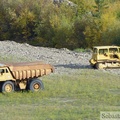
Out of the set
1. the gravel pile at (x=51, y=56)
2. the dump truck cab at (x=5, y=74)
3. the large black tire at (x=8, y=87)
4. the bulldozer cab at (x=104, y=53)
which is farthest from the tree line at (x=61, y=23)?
the large black tire at (x=8, y=87)

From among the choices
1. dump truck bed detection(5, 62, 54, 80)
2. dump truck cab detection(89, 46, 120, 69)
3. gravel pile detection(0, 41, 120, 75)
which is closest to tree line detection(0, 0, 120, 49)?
gravel pile detection(0, 41, 120, 75)

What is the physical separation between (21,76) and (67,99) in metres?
3.12

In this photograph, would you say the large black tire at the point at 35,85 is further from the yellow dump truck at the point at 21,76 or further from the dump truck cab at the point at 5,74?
the dump truck cab at the point at 5,74

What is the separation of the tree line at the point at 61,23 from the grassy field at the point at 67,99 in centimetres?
2866

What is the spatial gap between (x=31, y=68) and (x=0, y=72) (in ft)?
4.82

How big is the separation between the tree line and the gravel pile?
44.5 ft

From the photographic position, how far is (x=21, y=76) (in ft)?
84.0

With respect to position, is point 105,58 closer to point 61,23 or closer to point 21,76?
point 21,76

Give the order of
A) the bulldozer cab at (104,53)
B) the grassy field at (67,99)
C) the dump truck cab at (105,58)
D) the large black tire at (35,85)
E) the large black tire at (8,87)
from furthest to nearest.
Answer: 1. the bulldozer cab at (104,53)
2. the dump truck cab at (105,58)
3. the large black tire at (35,85)
4. the large black tire at (8,87)
5. the grassy field at (67,99)

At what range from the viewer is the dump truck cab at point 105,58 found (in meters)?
37.0

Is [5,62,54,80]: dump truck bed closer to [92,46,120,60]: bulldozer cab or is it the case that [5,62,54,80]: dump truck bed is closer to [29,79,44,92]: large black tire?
[29,79,44,92]: large black tire

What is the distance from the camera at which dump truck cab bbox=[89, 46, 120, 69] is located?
37034mm

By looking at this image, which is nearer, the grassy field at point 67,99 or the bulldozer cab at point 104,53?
the grassy field at point 67,99

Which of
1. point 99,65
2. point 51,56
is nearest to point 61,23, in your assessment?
point 51,56
